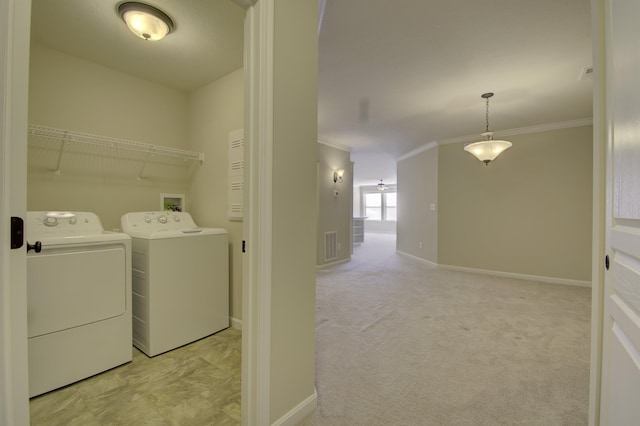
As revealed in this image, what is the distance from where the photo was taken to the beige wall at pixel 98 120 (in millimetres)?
2229

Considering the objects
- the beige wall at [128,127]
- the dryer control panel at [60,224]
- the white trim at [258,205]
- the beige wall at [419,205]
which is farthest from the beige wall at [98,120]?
the beige wall at [419,205]

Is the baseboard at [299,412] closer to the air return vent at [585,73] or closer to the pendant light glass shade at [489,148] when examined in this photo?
the pendant light glass shade at [489,148]

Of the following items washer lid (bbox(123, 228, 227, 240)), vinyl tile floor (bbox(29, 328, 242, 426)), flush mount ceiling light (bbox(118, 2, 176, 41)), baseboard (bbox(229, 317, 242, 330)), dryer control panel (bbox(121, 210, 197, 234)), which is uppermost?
flush mount ceiling light (bbox(118, 2, 176, 41))

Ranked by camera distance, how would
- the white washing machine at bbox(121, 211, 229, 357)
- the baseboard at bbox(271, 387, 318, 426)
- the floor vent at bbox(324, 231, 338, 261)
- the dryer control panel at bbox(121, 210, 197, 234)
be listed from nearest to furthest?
the baseboard at bbox(271, 387, 318, 426)
the white washing machine at bbox(121, 211, 229, 357)
the dryer control panel at bbox(121, 210, 197, 234)
the floor vent at bbox(324, 231, 338, 261)

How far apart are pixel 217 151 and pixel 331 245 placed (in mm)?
3135

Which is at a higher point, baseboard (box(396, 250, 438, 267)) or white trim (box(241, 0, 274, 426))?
white trim (box(241, 0, 274, 426))

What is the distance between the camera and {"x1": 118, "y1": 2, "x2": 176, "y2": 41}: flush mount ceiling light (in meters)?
1.78

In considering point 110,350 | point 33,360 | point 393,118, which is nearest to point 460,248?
point 393,118

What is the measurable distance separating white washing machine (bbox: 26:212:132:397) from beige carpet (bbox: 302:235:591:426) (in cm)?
145

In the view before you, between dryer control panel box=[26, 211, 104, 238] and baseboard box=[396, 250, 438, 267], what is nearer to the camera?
dryer control panel box=[26, 211, 104, 238]

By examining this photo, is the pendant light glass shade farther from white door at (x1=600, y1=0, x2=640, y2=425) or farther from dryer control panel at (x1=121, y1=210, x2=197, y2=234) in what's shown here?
dryer control panel at (x1=121, y1=210, x2=197, y2=234)

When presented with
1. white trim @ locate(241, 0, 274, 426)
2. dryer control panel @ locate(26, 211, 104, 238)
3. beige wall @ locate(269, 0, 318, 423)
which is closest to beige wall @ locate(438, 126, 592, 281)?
beige wall @ locate(269, 0, 318, 423)

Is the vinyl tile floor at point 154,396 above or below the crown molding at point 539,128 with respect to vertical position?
below

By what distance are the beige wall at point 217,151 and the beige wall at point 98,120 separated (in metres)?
0.21
